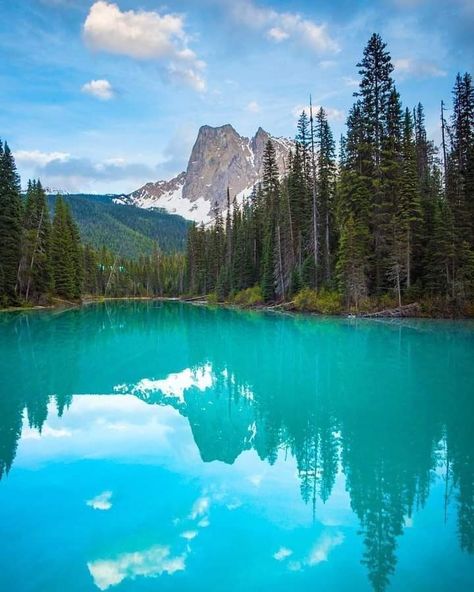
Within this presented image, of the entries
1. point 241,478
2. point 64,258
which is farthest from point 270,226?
point 241,478

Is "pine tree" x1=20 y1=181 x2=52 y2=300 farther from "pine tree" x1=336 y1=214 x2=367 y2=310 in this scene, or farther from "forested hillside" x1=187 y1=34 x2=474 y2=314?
"pine tree" x1=336 y1=214 x2=367 y2=310

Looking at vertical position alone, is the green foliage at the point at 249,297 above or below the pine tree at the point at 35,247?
below

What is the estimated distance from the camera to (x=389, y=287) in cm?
3572

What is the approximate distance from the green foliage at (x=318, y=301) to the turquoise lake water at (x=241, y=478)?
19092 mm

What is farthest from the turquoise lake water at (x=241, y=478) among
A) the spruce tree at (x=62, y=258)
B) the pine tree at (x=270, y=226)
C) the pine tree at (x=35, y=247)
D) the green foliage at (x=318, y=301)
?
the spruce tree at (x=62, y=258)

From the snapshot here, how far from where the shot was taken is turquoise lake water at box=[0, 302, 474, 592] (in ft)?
19.3

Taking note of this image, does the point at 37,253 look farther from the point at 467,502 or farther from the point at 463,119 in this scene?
the point at 467,502

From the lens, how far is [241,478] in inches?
340

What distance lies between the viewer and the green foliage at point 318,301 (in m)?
38.0

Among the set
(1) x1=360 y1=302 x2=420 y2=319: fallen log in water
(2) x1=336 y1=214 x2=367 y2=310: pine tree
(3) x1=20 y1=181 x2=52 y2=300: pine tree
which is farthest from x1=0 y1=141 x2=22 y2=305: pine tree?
(1) x1=360 y1=302 x2=420 y2=319: fallen log in water

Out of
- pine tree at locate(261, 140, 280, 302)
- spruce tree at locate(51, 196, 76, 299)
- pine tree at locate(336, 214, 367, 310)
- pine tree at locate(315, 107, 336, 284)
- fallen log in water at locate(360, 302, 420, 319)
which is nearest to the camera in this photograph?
fallen log in water at locate(360, 302, 420, 319)

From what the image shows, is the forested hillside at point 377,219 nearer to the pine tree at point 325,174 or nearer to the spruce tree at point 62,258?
the pine tree at point 325,174

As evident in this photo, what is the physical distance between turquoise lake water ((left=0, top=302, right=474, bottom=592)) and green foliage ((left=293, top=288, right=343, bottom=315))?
19092 millimetres

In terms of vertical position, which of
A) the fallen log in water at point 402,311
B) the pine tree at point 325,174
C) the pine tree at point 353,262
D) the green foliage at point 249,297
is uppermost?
the pine tree at point 325,174
